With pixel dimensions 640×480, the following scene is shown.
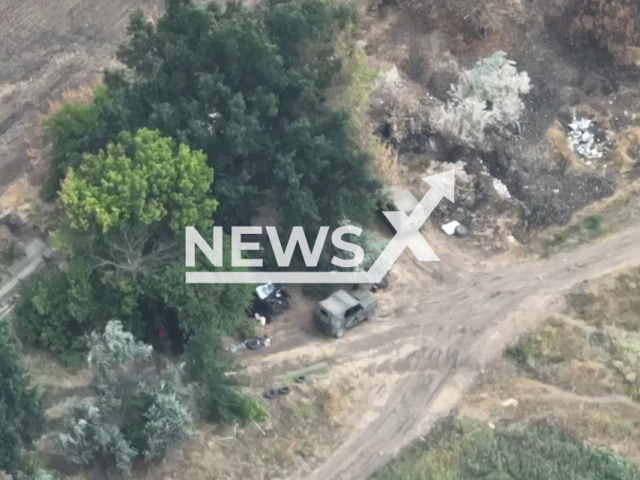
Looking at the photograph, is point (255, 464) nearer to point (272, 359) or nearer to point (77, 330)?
point (272, 359)

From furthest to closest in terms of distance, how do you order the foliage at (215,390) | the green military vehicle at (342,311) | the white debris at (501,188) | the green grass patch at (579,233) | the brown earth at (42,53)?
the white debris at (501,188)
the brown earth at (42,53)
the green grass patch at (579,233)
the green military vehicle at (342,311)
the foliage at (215,390)

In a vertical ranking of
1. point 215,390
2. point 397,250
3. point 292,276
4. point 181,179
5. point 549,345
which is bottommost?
point 549,345

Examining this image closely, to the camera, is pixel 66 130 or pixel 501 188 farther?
pixel 501 188

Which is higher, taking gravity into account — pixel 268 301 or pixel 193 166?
pixel 193 166

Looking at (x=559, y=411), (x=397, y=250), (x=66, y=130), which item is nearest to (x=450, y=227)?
(x=397, y=250)

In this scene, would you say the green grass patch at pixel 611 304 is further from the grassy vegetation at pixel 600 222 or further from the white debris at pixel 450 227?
the white debris at pixel 450 227

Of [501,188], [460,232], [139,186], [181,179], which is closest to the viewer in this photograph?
[139,186]

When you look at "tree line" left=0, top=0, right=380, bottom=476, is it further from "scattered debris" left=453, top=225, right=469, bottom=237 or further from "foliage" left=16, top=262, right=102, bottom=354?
"scattered debris" left=453, top=225, right=469, bottom=237

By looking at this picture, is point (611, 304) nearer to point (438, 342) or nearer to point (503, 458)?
point (438, 342)

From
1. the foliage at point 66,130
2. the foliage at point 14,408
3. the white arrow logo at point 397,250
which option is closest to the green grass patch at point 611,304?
the white arrow logo at point 397,250
